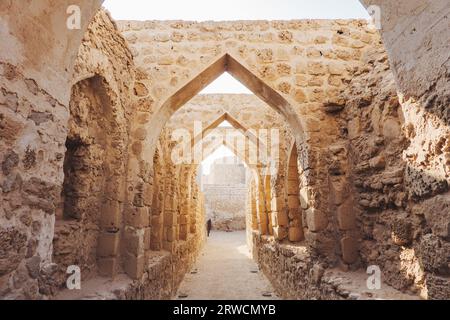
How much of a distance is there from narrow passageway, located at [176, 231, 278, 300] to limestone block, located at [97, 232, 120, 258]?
2.63 metres

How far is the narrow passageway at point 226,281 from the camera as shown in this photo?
5.14m

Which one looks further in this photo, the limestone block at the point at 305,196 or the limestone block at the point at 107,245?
the limestone block at the point at 305,196

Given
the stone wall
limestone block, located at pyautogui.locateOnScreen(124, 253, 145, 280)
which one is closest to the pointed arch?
limestone block, located at pyautogui.locateOnScreen(124, 253, 145, 280)

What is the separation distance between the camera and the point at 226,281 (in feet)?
20.1

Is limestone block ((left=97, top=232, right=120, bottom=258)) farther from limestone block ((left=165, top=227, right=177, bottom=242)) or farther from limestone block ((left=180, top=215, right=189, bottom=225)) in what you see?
limestone block ((left=180, top=215, right=189, bottom=225))

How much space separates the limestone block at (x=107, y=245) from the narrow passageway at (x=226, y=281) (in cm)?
263

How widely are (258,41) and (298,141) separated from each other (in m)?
1.38

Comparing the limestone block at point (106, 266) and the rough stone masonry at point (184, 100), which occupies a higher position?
the rough stone masonry at point (184, 100)

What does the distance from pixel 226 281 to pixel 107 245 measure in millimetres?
3900
